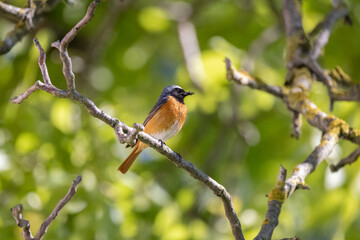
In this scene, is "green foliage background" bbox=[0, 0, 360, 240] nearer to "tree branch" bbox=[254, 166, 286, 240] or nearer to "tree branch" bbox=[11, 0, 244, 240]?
Result: "tree branch" bbox=[254, 166, 286, 240]

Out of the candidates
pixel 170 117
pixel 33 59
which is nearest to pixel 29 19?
pixel 170 117

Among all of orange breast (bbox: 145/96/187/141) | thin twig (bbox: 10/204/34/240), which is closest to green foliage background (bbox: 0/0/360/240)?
orange breast (bbox: 145/96/187/141)

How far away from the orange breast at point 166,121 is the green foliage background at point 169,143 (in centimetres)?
121

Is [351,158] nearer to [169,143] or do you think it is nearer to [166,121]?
[166,121]

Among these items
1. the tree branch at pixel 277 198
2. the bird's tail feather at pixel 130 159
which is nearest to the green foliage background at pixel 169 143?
the bird's tail feather at pixel 130 159

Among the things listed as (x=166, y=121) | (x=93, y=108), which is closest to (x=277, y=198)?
(x=93, y=108)

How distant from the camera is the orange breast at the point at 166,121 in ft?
16.5

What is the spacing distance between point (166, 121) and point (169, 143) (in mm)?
3109

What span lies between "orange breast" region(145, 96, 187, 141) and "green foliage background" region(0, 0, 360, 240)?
1.21 metres

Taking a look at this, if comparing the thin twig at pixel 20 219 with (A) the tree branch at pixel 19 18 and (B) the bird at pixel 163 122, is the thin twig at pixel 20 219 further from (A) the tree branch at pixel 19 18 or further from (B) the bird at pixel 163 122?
Result: (B) the bird at pixel 163 122

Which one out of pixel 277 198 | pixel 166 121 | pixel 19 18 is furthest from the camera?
pixel 166 121

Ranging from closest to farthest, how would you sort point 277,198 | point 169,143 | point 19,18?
point 277,198, point 19,18, point 169,143

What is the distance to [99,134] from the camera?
7.02m

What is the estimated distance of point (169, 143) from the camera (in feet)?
26.6
